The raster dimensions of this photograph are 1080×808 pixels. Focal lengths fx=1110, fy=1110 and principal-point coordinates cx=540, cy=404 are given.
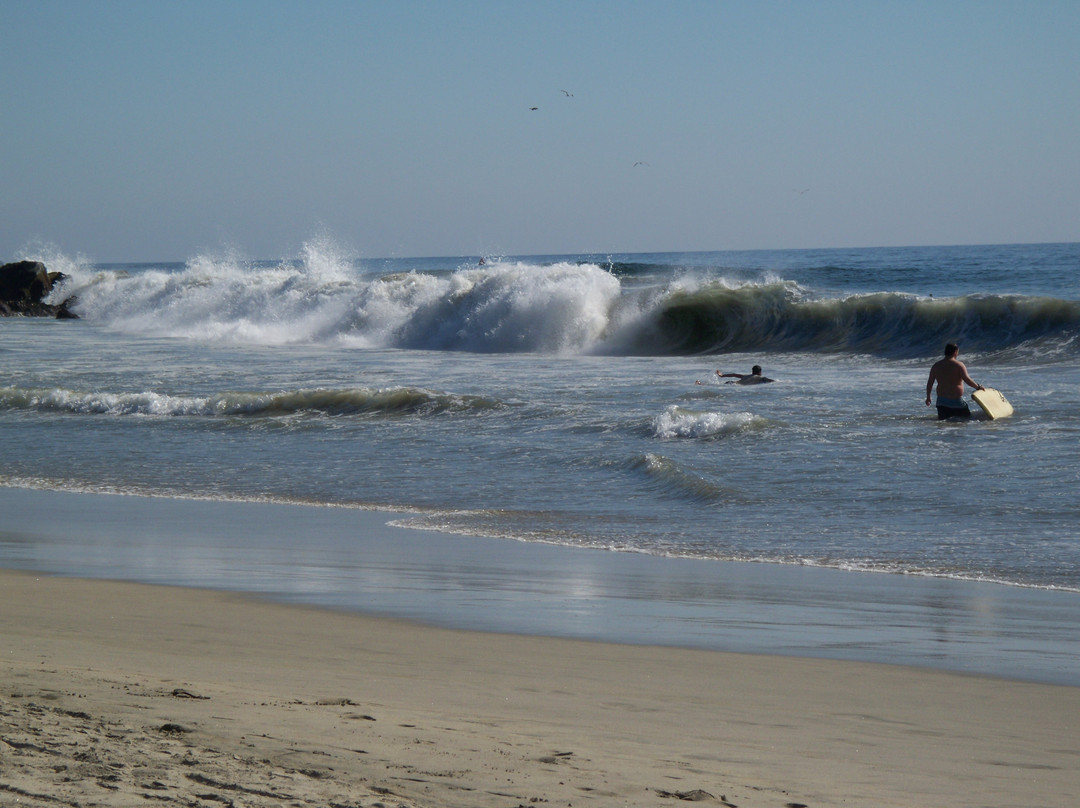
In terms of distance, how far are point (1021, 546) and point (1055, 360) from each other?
44.4 feet

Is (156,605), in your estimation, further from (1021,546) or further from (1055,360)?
(1055,360)

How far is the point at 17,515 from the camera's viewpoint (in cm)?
909

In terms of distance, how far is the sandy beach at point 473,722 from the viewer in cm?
287

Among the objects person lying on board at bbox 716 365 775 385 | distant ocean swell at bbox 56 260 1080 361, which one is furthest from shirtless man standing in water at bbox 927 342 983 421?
distant ocean swell at bbox 56 260 1080 361

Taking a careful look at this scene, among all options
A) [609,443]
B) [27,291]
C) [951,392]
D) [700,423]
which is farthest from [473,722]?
→ [27,291]

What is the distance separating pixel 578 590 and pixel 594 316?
21.7m

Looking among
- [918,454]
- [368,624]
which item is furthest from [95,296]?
[368,624]

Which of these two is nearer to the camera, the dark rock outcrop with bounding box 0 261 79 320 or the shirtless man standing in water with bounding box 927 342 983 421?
the shirtless man standing in water with bounding box 927 342 983 421

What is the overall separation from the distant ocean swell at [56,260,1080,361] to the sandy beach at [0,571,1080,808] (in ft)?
57.4

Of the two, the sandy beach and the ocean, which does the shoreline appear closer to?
the ocean

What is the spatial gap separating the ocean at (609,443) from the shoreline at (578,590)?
6cm

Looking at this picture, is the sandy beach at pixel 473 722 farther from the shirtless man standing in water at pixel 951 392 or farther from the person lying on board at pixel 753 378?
the person lying on board at pixel 753 378

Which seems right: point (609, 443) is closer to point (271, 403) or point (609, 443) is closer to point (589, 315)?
point (271, 403)

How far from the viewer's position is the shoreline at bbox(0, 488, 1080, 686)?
16.6 ft
